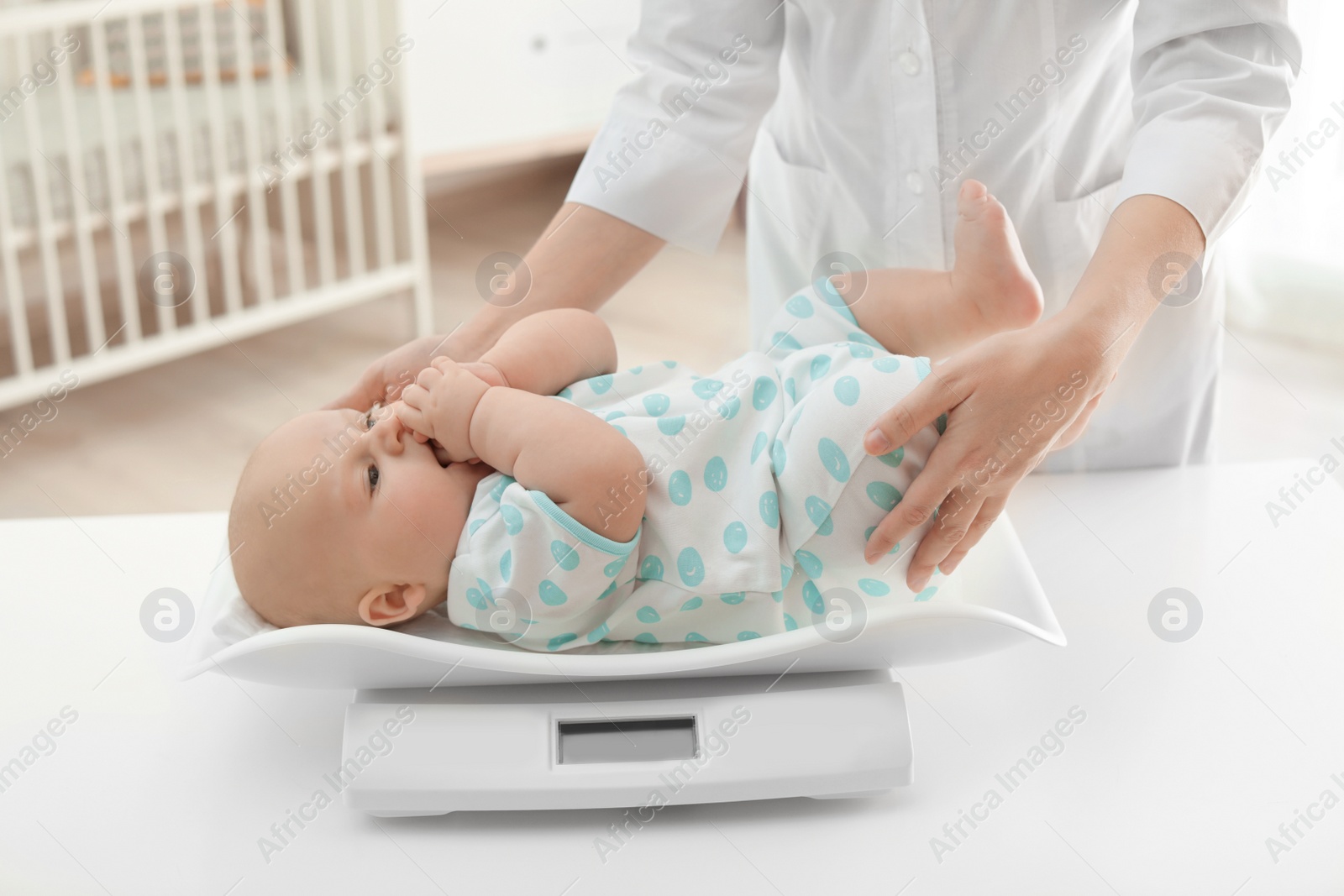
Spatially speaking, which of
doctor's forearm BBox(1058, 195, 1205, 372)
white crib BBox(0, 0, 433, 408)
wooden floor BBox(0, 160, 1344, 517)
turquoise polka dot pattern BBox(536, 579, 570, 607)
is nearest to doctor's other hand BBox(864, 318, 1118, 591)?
doctor's forearm BBox(1058, 195, 1205, 372)

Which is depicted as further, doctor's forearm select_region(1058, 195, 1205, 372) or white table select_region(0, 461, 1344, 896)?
doctor's forearm select_region(1058, 195, 1205, 372)

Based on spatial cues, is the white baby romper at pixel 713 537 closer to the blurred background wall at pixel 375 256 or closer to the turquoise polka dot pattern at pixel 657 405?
the turquoise polka dot pattern at pixel 657 405

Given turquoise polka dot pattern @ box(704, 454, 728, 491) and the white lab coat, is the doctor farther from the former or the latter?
turquoise polka dot pattern @ box(704, 454, 728, 491)

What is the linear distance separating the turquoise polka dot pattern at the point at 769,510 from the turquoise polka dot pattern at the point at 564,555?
0.46 feet

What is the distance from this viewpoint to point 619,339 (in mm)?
2816

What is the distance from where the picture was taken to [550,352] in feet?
3.11

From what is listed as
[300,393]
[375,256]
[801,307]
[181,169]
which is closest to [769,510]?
[801,307]

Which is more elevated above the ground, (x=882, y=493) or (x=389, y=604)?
(x=882, y=493)

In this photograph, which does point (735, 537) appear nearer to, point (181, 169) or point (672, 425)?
point (672, 425)

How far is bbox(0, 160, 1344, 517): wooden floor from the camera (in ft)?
7.49

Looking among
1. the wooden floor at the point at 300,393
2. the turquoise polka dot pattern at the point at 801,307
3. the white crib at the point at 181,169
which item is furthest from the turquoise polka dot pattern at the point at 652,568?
the white crib at the point at 181,169

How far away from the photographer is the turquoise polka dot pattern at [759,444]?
2.82 ft

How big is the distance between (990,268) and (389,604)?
0.54 m

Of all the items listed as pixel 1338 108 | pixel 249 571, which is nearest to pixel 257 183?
pixel 249 571
